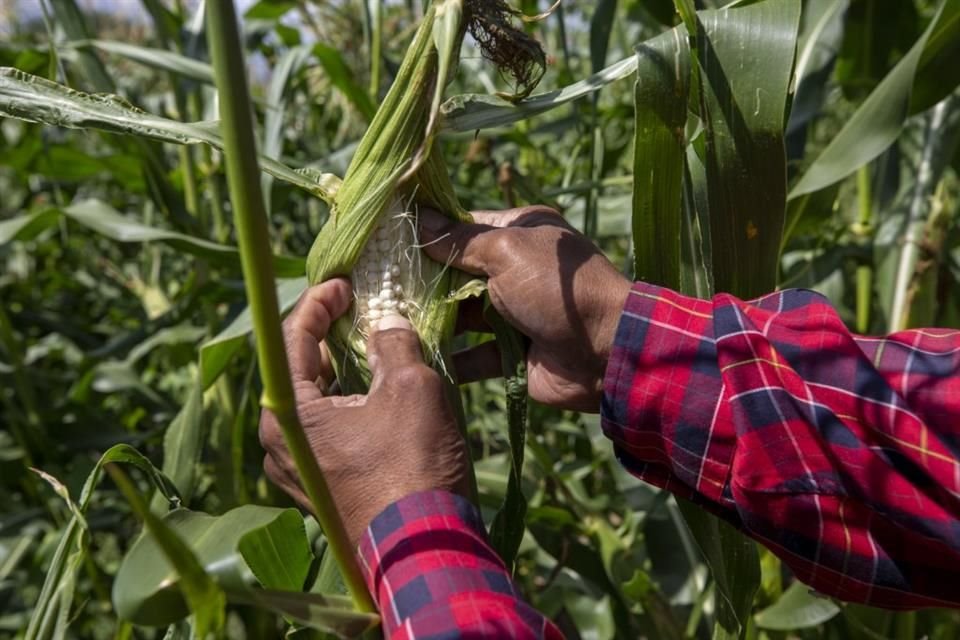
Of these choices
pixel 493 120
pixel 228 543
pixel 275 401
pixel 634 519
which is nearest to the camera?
pixel 275 401

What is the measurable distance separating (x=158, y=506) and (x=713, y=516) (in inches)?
24.6

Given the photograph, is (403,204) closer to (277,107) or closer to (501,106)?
(501,106)

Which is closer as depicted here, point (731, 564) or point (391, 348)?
point (391, 348)

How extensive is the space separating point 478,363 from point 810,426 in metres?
0.35

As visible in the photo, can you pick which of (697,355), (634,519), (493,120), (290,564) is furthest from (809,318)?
(634,519)

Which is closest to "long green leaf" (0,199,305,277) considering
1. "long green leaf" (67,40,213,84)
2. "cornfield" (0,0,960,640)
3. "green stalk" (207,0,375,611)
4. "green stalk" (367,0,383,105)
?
"cornfield" (0,0,960,640)

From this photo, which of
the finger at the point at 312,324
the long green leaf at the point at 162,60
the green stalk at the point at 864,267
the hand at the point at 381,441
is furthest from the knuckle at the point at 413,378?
the green stalk at the point at 864,267

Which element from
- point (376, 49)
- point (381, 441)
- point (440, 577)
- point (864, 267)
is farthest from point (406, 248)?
point (864, 267)

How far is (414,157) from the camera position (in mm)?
817

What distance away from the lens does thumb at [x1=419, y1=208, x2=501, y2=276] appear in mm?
853

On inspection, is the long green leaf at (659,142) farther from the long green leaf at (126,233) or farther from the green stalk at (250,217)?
the long green leaf at (126,233)

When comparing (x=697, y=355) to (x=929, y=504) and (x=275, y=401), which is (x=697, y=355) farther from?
(x=275, y=401)

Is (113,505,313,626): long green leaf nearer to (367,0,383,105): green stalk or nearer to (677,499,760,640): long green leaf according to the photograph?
(677,499,760,640): long green leaf

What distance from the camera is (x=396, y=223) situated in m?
0.87
